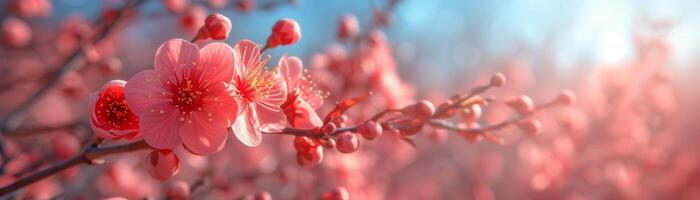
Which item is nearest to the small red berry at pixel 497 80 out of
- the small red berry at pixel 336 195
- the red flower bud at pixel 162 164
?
the small red berry at pixel 336 195

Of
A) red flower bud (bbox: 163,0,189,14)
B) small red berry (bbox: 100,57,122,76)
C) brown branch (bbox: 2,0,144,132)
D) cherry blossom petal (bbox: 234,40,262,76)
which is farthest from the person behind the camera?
red flower bud (bbox: 163,0,189,14)

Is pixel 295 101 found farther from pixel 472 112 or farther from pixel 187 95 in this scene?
pixel 472 112

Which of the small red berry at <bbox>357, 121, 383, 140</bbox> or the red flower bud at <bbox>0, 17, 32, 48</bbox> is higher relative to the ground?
the small red berry at <bbox>357, 121, 383, 140</bbox>

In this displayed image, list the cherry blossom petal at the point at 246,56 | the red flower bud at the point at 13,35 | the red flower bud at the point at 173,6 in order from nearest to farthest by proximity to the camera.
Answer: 1. the cherry blossom petal at the point at 246,56
2. the red flower bud at the point at 173,6
3. the red flower bud at the point at 13,35

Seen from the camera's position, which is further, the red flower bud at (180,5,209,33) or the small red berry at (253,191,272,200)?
the red flower bud at (180,5,209,33)

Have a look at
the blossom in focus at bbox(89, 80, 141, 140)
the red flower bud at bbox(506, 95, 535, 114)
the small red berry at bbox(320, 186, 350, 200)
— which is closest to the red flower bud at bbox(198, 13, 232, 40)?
the blossom in focus at bbox(89, 80, 141, 140)

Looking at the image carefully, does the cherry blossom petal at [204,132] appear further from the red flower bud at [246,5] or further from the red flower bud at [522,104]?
the red flower bud at [246,5]

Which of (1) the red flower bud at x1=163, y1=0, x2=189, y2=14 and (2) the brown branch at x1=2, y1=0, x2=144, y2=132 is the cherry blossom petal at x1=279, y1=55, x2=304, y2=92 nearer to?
(2) the brown branch at x1=2, y1=0, x2=144, y2=132

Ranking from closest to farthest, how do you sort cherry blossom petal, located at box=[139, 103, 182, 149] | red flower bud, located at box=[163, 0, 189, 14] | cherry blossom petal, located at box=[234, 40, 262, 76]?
cherry blossom petal, located at box=[139, 103, 182, 149], cherry blossom petal, located at box=[234, 40, 262, 76], red flower bud, located at box=[163, 0, 189, 14]
